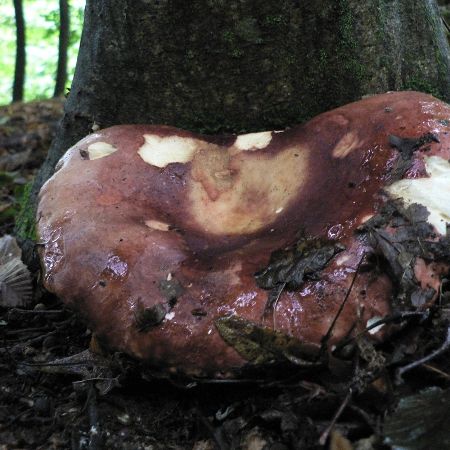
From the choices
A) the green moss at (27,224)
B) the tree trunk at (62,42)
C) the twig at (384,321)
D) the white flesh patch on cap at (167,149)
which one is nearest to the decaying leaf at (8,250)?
the green moss at (27,224)

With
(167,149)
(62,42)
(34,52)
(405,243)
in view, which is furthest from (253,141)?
(34,52)

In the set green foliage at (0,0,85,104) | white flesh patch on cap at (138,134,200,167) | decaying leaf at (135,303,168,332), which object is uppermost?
white flesh patch on cap at (138,134,200,167)

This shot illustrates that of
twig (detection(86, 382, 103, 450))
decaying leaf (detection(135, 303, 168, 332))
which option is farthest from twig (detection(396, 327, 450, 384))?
twig (detection(86, 382, 103, 450))

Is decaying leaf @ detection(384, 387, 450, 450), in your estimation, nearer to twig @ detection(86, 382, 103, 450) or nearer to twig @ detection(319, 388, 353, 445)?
twig @ detection(319, 388, 353, 445)

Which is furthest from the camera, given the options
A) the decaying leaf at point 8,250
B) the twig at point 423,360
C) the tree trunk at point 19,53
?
the tree trunk at point 19,53

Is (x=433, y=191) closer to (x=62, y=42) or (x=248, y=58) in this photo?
(x=248, y=58)

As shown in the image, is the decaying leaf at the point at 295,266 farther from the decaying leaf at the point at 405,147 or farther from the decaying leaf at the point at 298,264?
the decaying leaf at the point at 405,147

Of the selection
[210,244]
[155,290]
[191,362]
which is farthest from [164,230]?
[191,362]
